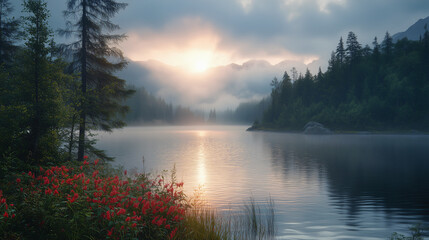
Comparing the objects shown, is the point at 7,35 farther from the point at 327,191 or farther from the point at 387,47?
the point at 387,47

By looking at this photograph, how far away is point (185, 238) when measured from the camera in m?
7.56

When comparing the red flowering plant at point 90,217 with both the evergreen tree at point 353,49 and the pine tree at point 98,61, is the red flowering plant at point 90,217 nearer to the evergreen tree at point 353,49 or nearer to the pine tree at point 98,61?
the pine tree at point 98,61

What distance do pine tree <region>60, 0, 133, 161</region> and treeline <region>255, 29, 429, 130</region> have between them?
10102cm

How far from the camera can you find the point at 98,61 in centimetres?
2042

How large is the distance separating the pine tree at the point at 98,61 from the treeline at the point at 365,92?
101 meters

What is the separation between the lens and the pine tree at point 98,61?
19891 mm

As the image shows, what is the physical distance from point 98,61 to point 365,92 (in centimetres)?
11514

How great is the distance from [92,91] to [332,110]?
108m

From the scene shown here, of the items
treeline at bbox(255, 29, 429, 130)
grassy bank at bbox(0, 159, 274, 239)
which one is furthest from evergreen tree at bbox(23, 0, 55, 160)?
treeline at bbox(255, 29, 429, 130)

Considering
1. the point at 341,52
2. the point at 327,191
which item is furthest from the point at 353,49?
the point at 327,191

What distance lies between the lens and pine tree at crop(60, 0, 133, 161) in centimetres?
1989

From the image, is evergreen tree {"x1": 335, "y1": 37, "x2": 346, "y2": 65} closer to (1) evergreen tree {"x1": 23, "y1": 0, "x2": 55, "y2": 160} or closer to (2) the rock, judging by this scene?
(2) the rock

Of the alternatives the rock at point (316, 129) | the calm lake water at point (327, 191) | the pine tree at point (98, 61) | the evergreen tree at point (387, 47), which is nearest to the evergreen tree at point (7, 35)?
the pine tree at point (98, 61)

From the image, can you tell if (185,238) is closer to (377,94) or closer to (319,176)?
(319,176)
